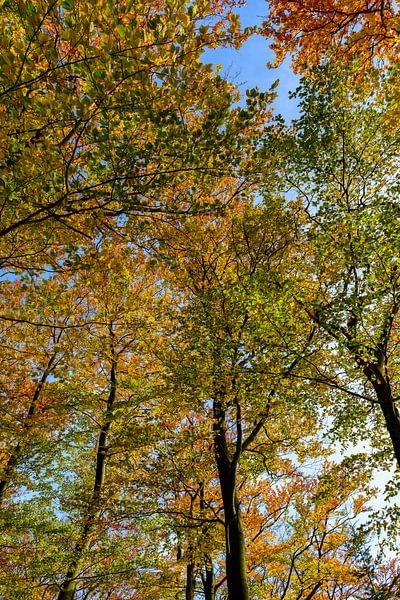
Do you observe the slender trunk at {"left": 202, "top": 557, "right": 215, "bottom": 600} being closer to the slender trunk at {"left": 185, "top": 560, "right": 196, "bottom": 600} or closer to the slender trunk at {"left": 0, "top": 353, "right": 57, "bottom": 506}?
the slender trunk at {"left": 185, "top": 560, "right": 196, "bottom": 600}

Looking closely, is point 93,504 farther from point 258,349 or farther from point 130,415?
point 258,349

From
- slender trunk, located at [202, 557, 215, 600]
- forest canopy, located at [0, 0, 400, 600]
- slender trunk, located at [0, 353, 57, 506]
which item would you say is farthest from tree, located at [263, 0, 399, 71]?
slender trunk, located at [202, 557, 215, 600]

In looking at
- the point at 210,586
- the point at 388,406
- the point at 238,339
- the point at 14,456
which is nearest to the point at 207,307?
the point at 238,339

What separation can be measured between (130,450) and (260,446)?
3.39m

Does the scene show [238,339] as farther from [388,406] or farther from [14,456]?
[14,456]

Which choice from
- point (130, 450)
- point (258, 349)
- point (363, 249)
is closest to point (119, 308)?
point (130, 450)

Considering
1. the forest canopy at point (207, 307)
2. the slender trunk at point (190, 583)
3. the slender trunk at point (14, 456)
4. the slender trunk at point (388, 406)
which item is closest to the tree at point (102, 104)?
the forest canopy at point (207, 307)

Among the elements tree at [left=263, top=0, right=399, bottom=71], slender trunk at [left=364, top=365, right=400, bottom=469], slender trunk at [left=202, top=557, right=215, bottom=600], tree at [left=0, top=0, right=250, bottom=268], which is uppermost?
tree at [left=263, top=0, right=399, bottom=71]

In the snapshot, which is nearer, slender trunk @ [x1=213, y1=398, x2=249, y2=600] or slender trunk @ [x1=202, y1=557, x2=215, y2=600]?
slender trunk @ [x1=213, y1=398, x2=249, y2=600]

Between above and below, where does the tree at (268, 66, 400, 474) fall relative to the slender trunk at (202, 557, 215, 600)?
above

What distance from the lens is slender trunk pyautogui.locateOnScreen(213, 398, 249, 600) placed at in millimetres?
6930

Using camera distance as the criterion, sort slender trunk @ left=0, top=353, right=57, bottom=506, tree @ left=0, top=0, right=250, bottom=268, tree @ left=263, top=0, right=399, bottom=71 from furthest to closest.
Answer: slender trunk @ left=0, top=353, right=57, bottom=506, tree @ left=263, top=0, right=399, bottom=71, tree @ left=0, top=0, right=250, bottom=268

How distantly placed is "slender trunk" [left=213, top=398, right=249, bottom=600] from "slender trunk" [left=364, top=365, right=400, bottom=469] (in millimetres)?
3272

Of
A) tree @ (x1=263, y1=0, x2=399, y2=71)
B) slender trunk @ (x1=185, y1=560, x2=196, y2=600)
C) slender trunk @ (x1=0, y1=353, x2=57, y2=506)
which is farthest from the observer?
slender trunk @ (x1=185, y1=560, x2=196, y2=600)
